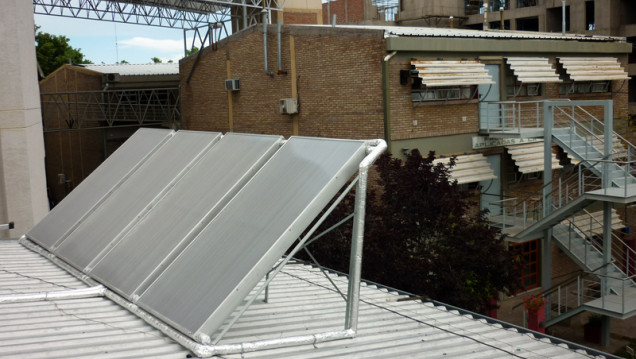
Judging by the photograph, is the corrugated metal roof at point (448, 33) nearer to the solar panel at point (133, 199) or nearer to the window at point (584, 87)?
the window at point (584, 87)

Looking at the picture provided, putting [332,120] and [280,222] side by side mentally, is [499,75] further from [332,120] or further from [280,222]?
[280,222]

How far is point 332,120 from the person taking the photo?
73.9 feet

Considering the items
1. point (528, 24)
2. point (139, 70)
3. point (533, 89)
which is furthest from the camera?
point (528, 24)

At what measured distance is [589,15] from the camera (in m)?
47.2

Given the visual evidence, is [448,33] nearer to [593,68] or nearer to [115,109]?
[593,68]

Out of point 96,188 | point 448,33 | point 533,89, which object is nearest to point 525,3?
point 448,33

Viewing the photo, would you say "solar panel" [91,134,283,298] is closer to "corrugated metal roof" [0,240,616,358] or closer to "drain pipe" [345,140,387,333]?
"corrugated metal roof" [0,240,616,358]

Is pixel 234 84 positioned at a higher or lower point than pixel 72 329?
higher

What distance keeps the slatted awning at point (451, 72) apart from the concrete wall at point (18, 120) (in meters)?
11.1

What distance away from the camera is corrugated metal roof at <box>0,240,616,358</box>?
5746 mm

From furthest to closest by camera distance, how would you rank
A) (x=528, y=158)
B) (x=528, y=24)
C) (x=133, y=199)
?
(x=528, y=24)
(x=528, y=158)
(x=133, y=199)

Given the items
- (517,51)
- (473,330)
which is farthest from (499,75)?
(473,330)

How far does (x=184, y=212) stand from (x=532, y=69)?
65.2ft

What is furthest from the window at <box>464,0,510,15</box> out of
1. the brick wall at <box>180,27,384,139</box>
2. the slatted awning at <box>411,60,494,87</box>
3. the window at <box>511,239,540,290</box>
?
the slatted awning at <box>411,60,494,87</box>
